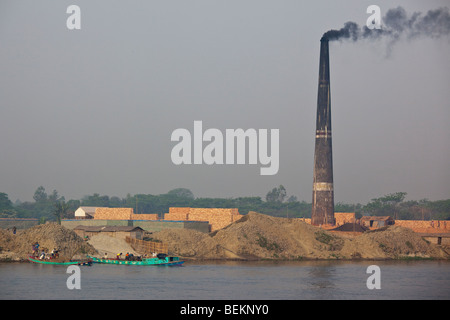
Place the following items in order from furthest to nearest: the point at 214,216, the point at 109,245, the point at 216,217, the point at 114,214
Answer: the point at 114,214 → the point at 214,216 → the point at 216,217 → the point at 109,245

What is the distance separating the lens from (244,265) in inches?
3014

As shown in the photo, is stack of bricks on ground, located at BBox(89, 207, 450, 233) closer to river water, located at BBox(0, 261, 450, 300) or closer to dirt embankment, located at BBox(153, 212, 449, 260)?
dirt embankment, located at BBox(153, 212, 449, 260)

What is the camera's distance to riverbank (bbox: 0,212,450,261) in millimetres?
78688

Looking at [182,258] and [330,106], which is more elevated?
[330,106]

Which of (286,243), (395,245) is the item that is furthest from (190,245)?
(395,245)

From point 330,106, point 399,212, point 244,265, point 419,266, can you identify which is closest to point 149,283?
point 244,265

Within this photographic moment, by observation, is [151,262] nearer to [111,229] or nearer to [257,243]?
[111,229]

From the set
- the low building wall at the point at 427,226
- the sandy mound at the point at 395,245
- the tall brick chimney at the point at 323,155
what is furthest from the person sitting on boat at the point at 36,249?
the low building wall at the point at 427,226

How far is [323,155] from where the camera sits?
363ft

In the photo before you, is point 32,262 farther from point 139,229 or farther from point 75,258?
point 139,229

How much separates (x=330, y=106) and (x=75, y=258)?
5115 cm

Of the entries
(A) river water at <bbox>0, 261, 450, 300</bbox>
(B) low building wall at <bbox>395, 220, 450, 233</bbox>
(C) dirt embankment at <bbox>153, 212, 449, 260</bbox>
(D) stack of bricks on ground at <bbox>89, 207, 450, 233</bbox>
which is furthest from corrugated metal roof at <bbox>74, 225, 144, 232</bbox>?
(B) low building wall at <bbox>395, 220, 450, 233</bbox>

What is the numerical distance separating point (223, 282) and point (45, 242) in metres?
27.6

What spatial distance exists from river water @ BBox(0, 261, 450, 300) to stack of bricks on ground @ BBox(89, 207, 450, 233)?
A: 26369 millimetres
